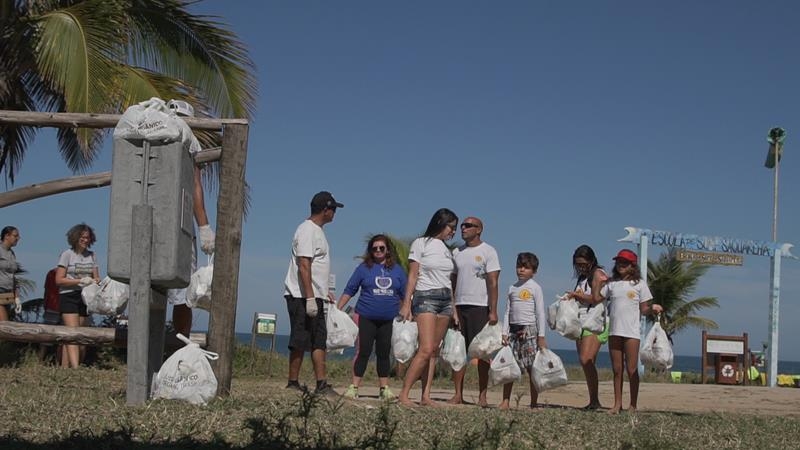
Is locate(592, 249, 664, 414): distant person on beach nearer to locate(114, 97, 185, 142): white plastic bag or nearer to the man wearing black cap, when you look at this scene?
the man wearing black cap

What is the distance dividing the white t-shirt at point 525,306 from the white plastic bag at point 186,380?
3705 mm

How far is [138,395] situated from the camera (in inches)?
256

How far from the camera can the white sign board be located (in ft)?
70.6

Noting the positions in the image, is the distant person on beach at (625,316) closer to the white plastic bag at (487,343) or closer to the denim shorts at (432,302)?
the white plastic bag at (487,343)

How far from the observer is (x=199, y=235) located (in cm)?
764

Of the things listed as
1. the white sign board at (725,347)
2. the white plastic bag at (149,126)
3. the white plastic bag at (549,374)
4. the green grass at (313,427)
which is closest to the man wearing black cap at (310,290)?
the green grass at (313,427)

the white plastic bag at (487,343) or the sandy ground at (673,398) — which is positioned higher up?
the white plastic bag at (487,343)

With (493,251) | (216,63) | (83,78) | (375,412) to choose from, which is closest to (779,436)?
(375,412)

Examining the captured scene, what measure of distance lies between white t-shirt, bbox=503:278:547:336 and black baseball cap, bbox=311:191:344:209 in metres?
2.06

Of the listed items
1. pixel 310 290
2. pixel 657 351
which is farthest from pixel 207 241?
pixel 657 351

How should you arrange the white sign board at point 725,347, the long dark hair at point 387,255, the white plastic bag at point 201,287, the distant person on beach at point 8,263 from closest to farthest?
the white plastic bag at point 201,287
the long dark hair at point 387,255
the distant person on beach at point 8,263
the white sign board at point 725,347

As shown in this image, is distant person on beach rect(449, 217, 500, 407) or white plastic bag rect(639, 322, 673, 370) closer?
distant person on beach rect(449, 217, 500, 407)

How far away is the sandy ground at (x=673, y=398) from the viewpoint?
11070 millimetres

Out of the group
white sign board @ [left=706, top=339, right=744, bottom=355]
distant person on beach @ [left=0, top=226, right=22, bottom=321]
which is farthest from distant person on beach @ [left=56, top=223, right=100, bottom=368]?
white sign board @ [left=706, top=339, right=744, bottom=355]
